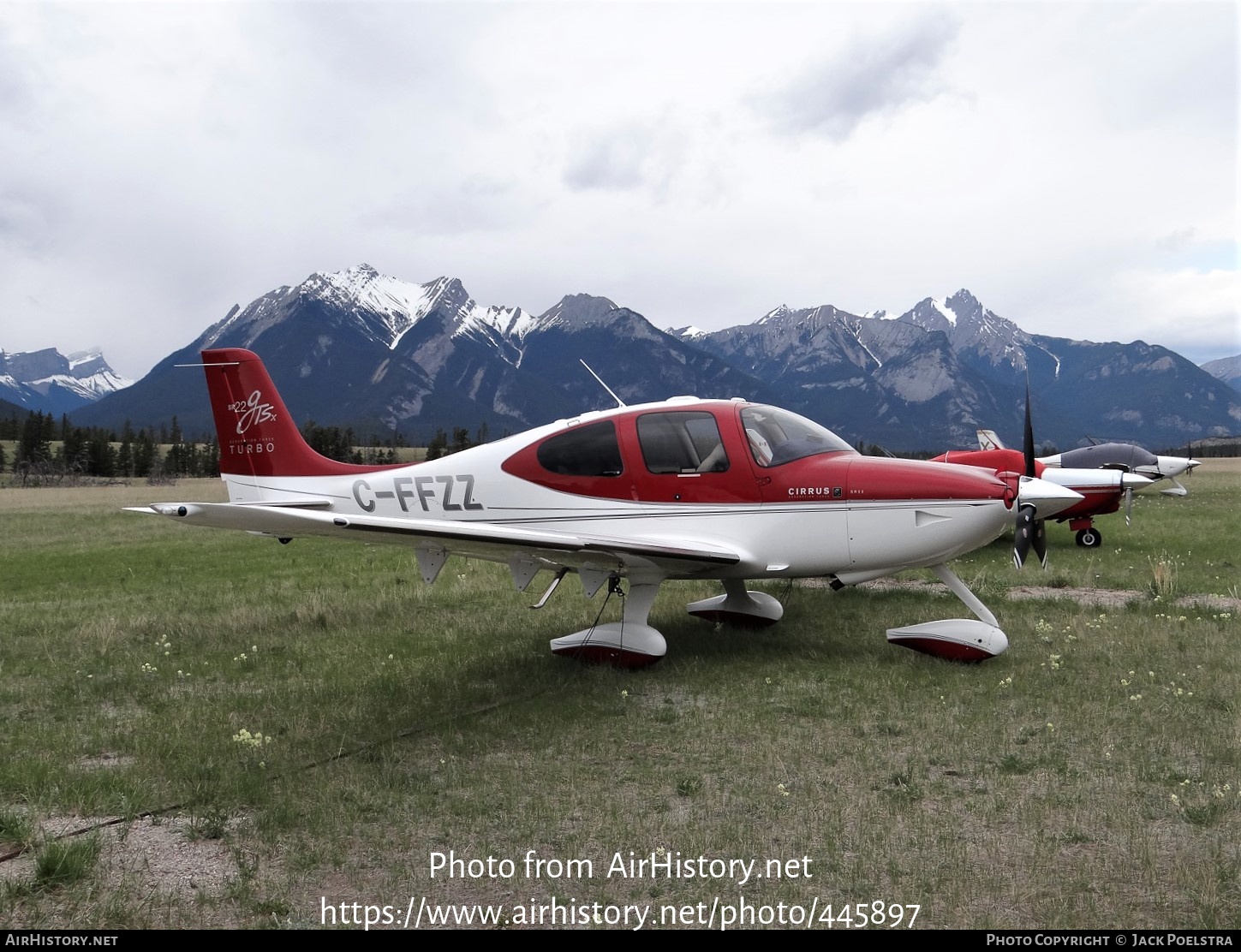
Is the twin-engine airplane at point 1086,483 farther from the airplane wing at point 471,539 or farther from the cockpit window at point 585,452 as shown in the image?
the airplane wing at point 471,539

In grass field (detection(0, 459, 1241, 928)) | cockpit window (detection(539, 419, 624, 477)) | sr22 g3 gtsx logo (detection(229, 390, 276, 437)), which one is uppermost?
sr22 g3 gtsx logo (detection(229, 390, 276, 437))

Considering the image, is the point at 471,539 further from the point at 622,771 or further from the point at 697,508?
the point at 697,508

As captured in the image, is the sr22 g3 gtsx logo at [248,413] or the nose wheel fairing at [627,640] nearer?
the nose wheel fairing at [627,640]

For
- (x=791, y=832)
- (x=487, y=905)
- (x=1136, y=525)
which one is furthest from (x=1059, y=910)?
Answer: (x=1136, y=525)

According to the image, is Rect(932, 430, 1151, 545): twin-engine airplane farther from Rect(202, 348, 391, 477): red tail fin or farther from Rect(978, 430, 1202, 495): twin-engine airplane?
Rect(202, 348, 391, 477): red tail fin

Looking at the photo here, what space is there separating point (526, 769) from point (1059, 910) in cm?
302

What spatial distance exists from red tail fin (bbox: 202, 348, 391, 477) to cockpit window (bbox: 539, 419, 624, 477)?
8.67ft

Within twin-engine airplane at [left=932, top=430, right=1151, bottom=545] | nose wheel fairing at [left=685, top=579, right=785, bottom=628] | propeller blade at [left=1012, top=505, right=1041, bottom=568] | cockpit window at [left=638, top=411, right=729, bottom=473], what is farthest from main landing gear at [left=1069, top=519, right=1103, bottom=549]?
cockpit window at [left=638, top=411, right=729, bottom=473]

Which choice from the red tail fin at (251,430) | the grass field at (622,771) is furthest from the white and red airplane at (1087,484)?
the red tail fin at (251,430)

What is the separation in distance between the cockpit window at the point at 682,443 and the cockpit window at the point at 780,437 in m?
0.33

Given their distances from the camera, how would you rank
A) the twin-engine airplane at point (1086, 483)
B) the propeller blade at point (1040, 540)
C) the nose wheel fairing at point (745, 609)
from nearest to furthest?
the propeller blade at point (1040, 540), the nose wheel fairing at point (745, 609), the twin-engine airplane at point (1086, 483)

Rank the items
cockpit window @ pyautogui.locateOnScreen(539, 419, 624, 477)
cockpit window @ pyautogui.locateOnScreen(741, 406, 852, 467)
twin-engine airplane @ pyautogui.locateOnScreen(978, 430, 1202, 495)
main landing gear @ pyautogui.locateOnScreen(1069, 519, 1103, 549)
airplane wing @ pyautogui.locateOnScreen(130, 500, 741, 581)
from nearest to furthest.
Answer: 1. airplane wing @ pyautogui.locateOnScreen(130, 500, 741, 581)
2. cockpit window @ pyautogui.locateOnScreen(741, 406, 852, 467)
3. cockpit window @ pyautogui.locateOnScreen(539, 419, 624, 477)
4. main landing gear @ pyautogui.locateOnScreen(1069, 519, 1103, 549)
5. twin-engine airplane @ pyautogui.locateOnScreen(978, 430, 1202, 495)

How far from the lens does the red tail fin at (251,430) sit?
993 centimetres

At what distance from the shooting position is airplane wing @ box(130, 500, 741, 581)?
212 inches
